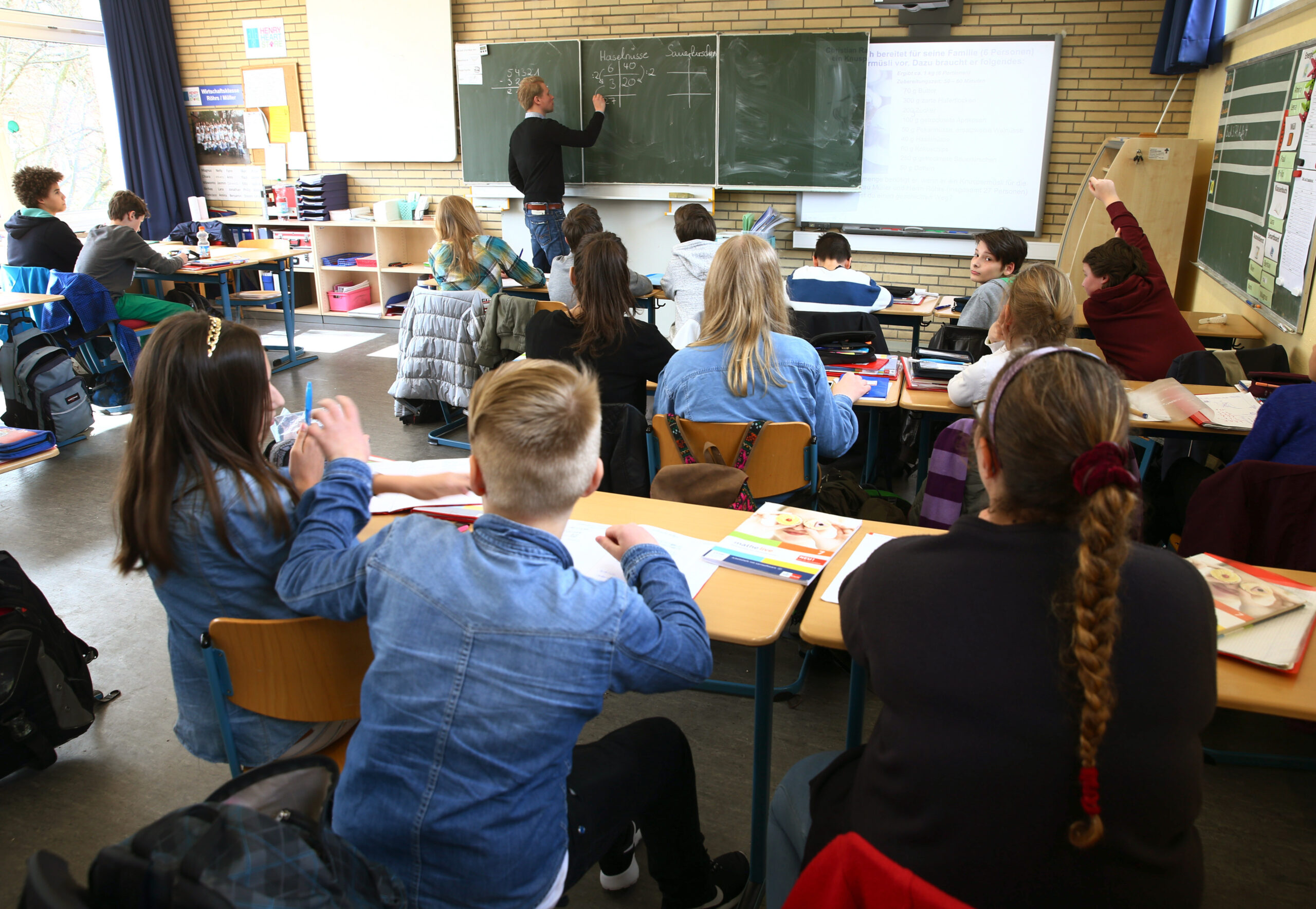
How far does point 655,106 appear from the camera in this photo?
6215 millimetres

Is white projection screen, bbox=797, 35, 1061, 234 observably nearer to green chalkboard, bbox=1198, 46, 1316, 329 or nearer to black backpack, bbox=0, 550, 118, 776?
green chalkboard, bbox=1198, 46, 1316, 329

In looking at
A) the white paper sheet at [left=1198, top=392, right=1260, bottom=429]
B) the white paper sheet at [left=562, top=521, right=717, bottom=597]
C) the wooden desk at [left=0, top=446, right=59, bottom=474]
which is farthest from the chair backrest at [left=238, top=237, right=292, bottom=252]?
the white paper sheet at [left=1198, top=392, right=1260, bottom=429]

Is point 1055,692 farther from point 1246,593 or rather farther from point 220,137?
point 220,137

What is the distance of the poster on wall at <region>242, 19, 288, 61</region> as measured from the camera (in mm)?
7234

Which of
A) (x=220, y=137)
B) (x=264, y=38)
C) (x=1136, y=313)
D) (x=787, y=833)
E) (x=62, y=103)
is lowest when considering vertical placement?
(x=787, y=833)

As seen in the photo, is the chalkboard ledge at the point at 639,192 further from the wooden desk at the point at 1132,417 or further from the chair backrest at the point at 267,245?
the wooden desk at the point at 1132,417

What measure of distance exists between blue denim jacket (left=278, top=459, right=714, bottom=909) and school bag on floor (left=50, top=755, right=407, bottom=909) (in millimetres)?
122

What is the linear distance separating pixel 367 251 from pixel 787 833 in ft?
24.4

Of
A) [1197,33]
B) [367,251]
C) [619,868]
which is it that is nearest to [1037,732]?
[619,868]

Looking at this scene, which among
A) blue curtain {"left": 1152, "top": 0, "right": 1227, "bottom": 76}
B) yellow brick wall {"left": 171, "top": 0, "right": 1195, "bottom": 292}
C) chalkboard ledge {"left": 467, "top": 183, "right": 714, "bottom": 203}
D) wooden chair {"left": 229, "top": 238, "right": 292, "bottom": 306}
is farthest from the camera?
chalkboard ledge {"left": 467, "top": 183, "right": 714, "bottom": 203}

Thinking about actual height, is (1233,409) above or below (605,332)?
below

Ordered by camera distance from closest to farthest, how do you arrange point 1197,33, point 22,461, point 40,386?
point 22,461, point 40,386, point 1197,33

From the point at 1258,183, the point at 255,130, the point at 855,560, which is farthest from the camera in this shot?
the point at 255,130

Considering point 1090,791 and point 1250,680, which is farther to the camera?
point 1250,680
